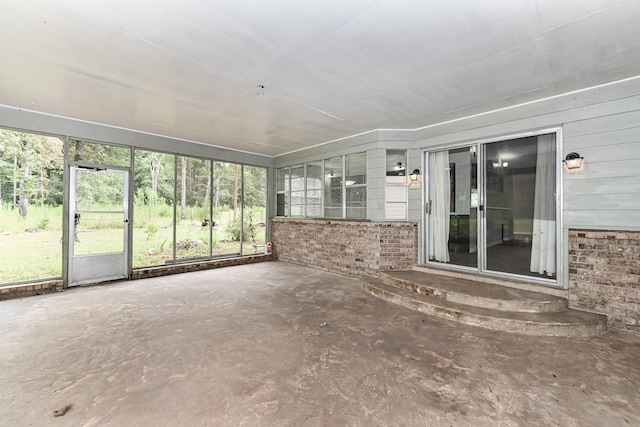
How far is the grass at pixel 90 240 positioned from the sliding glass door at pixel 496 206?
18.0 feet

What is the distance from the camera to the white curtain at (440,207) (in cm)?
567

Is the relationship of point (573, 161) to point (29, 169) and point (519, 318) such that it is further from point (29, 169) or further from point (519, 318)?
point (29, 169)

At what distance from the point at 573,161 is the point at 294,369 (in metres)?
4.68

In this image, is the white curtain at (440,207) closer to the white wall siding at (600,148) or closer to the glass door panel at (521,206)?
the glass door panel at (521,206)

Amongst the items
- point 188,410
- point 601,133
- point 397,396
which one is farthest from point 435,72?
point 188,410

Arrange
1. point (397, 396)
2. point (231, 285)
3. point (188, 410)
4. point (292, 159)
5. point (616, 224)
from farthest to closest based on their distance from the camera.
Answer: point (292, 159) < point (231, 285) < point (616, 224) < point (397, 396) < point (188, 410)

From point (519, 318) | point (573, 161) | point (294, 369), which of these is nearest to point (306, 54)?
point (294, 369)

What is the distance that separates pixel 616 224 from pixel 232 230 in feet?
25.2

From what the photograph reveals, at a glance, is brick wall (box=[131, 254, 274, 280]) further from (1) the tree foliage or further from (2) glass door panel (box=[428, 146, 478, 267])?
(2) glass door panel (box=[428, 146, 478, 267])

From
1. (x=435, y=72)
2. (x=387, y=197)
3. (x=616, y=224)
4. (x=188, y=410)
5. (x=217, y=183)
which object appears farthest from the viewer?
(x=217, y=183)

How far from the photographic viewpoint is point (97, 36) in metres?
2.81

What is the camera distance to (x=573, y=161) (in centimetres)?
405

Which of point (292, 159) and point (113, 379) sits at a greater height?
point (292, 159)

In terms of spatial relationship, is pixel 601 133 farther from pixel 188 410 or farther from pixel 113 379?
pixel 113 379
